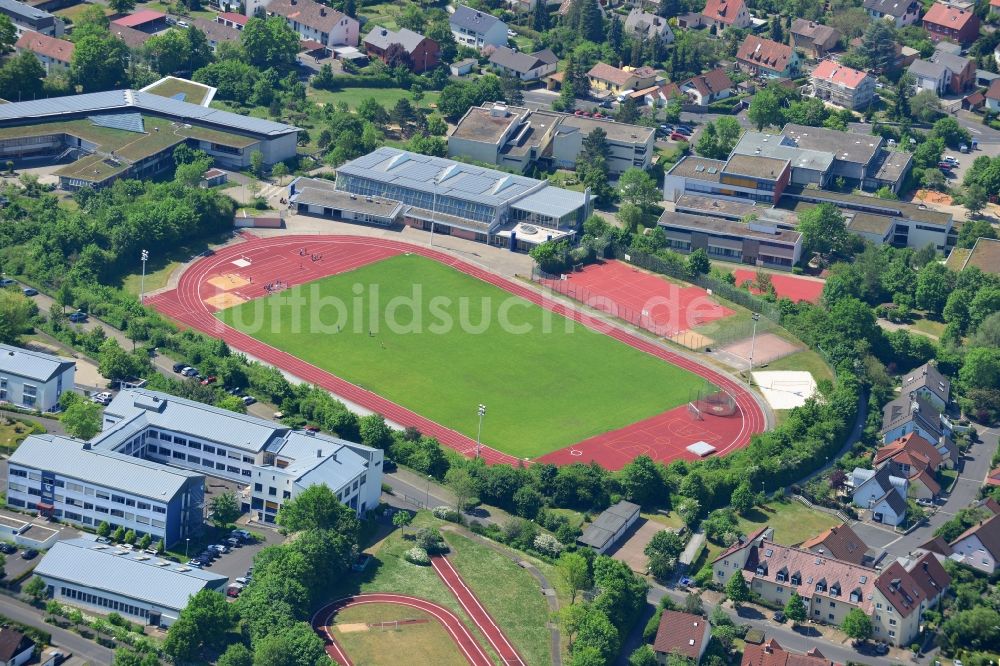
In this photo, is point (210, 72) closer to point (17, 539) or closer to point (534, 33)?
point (534, 33)

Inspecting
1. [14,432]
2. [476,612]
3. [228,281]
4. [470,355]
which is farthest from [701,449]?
[14,432]

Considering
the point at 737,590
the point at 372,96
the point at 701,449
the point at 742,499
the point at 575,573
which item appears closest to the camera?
the point at 575,573

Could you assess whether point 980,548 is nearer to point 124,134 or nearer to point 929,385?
point 929,385

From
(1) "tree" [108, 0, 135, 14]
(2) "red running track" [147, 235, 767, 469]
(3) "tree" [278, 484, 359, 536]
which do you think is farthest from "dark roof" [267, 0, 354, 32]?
(3) "tree" [278, 484, 359, 536]

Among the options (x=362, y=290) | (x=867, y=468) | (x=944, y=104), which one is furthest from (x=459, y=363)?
(x=944, y=104)

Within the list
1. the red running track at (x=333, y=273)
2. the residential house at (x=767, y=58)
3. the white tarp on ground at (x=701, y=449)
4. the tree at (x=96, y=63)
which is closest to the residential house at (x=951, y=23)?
the residential house at (x=767, y=58)

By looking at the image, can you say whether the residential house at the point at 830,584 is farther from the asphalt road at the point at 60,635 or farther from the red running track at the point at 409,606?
the asphalt road at the point at 60,635
